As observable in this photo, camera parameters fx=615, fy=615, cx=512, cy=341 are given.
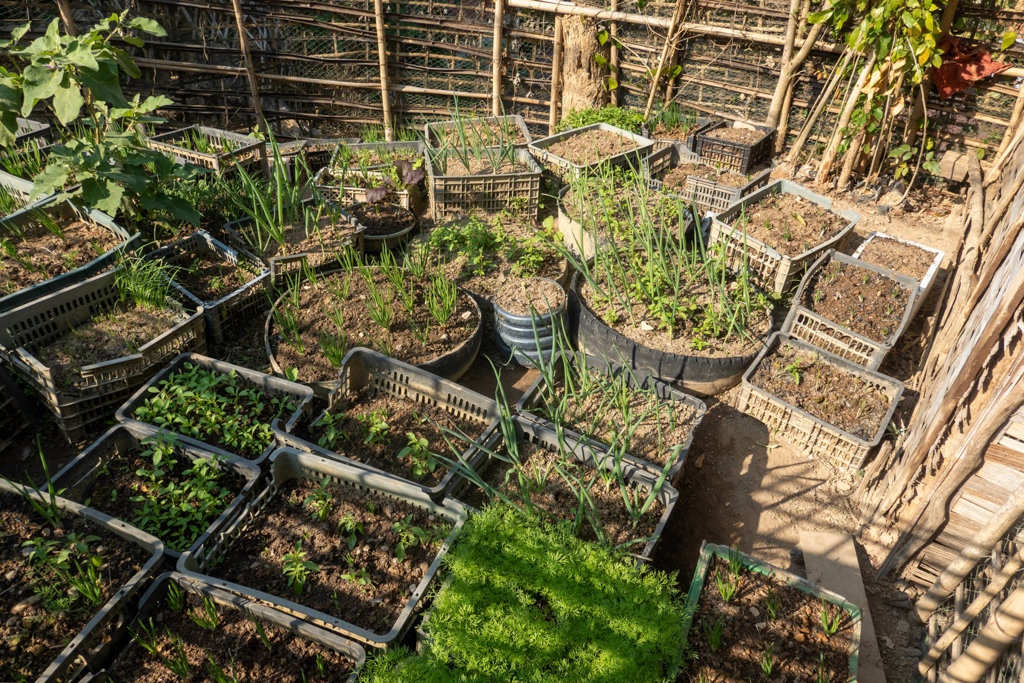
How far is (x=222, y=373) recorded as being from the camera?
328 centimetres

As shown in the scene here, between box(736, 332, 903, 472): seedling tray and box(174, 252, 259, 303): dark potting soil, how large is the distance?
323 cm

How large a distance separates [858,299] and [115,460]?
443cm

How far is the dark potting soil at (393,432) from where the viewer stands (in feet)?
9.64

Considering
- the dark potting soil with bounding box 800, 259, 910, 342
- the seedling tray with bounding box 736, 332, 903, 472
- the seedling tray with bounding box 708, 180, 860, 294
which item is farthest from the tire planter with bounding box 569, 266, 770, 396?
the seedling tray with bounding box 708, 180, 860, 294

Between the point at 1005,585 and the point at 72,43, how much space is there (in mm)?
4910

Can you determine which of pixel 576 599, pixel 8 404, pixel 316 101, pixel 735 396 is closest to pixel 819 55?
pixel 735 396

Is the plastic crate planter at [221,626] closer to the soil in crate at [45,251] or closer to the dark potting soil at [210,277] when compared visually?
the dark potting soil at [210,277]

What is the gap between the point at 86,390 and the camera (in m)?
3.21

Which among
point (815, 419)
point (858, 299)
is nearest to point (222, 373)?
point (815, 419)

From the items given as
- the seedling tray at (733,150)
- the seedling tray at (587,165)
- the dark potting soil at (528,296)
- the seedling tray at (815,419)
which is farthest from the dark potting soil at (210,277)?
the seedling tray at (733,150)

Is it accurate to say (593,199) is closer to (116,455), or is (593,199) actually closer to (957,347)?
(957,347)

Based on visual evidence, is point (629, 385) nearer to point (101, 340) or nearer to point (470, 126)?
point (101, 340)

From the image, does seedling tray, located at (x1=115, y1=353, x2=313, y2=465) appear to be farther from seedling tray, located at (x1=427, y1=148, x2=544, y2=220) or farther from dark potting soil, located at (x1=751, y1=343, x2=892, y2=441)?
dark potting soil, located at (x1=751, y1=343, x2=892, y2=441)

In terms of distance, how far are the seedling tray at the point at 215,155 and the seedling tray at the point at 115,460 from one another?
7.66 ft
